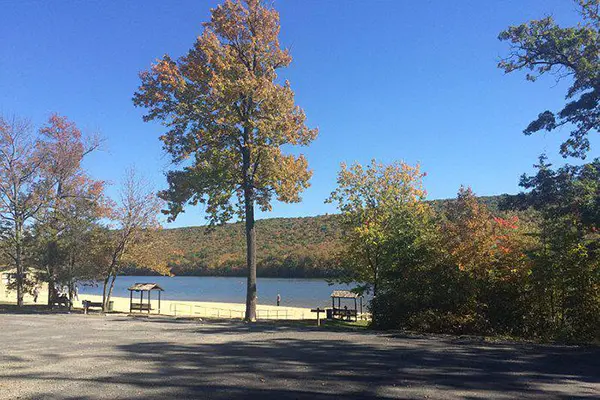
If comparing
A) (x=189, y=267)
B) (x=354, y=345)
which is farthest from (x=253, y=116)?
(x=189, y=267)

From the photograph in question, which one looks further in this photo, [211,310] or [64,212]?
[211,310]

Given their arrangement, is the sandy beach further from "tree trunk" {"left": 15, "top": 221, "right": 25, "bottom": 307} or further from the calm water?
the calm water

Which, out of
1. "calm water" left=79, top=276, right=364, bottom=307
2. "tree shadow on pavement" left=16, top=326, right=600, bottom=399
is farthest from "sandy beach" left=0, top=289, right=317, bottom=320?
"tree shadow on pavement" left=16, top=326, right=600, bottom=399

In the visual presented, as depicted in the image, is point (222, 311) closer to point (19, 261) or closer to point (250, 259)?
point (19, 261)

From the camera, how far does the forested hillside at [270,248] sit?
120 meters

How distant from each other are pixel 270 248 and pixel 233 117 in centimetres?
11630

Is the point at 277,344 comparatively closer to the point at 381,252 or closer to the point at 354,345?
the point at 354,345

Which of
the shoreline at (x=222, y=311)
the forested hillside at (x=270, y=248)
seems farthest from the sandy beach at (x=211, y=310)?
the forested hillside at (x=270, y=248)

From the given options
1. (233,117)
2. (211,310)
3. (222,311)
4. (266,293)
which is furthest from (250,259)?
(266,293)

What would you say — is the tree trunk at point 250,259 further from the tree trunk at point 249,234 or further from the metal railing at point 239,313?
the metal railing at point 239,313

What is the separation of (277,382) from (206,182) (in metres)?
14.1

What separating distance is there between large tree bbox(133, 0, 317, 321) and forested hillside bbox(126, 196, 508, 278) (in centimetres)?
8512

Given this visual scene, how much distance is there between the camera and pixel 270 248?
135 m

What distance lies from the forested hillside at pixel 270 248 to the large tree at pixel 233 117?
85.1 metres
